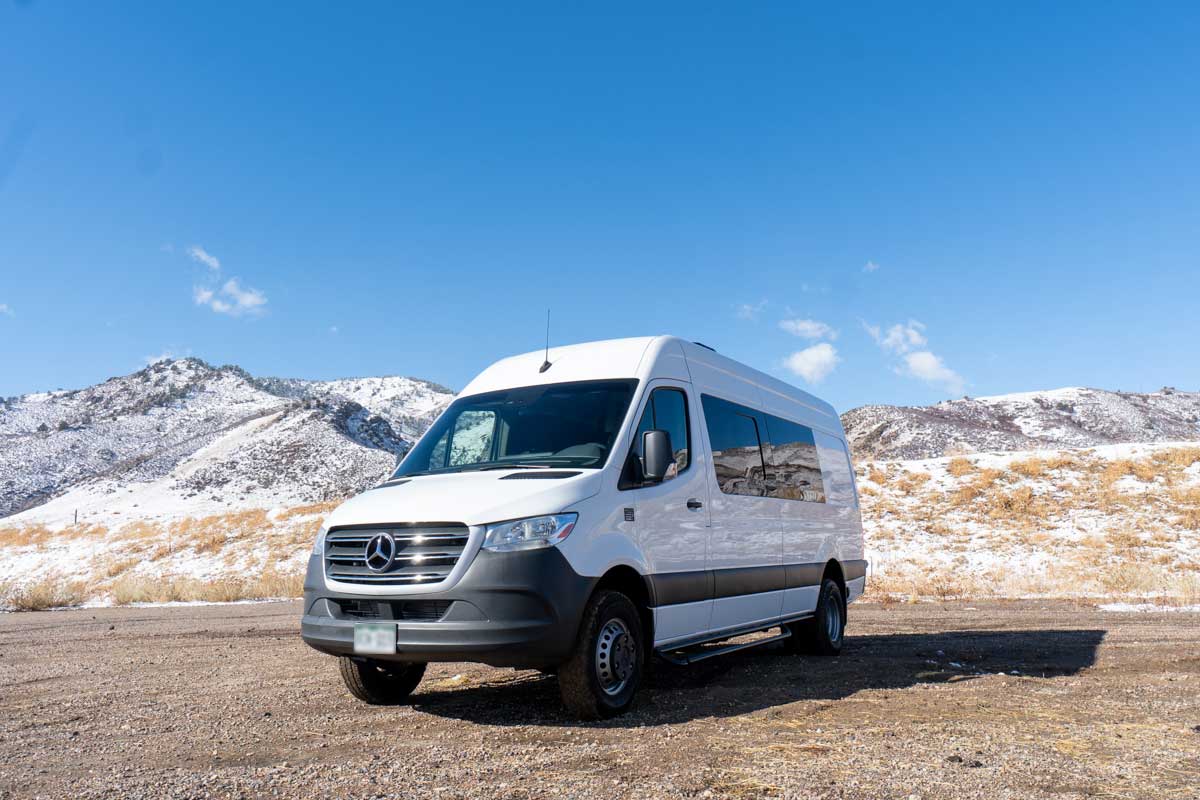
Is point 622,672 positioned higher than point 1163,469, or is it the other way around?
point 1163,469

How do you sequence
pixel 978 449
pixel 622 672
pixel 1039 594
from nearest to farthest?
pixel 622 672 → pixel 1039 594 → pixel 978 449

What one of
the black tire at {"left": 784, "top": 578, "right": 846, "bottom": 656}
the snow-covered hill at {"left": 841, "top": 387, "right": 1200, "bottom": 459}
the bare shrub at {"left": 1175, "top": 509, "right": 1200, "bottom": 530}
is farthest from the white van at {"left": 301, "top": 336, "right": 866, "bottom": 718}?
the snow-covered hill at {"left": 841, "top": 387, "right": 1200, "bottom": 459}

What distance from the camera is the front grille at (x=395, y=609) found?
5.88m

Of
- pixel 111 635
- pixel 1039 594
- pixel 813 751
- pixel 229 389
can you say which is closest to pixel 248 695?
pixel 813 751

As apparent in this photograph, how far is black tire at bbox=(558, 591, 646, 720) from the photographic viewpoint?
6.02m

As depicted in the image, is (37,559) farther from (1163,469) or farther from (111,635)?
(1163,469)

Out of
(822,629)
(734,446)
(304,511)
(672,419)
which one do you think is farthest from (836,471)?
(304,511)

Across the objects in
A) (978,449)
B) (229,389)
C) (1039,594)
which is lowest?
(1039,594)

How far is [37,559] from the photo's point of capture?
35.5m

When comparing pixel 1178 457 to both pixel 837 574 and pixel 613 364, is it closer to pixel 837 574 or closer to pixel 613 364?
pixel 837 574

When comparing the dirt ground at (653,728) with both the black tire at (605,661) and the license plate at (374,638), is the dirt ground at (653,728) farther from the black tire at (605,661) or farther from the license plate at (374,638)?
the license plate at (374,638)

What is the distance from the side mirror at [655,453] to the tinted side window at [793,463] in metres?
2.87

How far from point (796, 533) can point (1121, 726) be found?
13.1ft

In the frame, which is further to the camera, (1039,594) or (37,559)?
(37,559)
